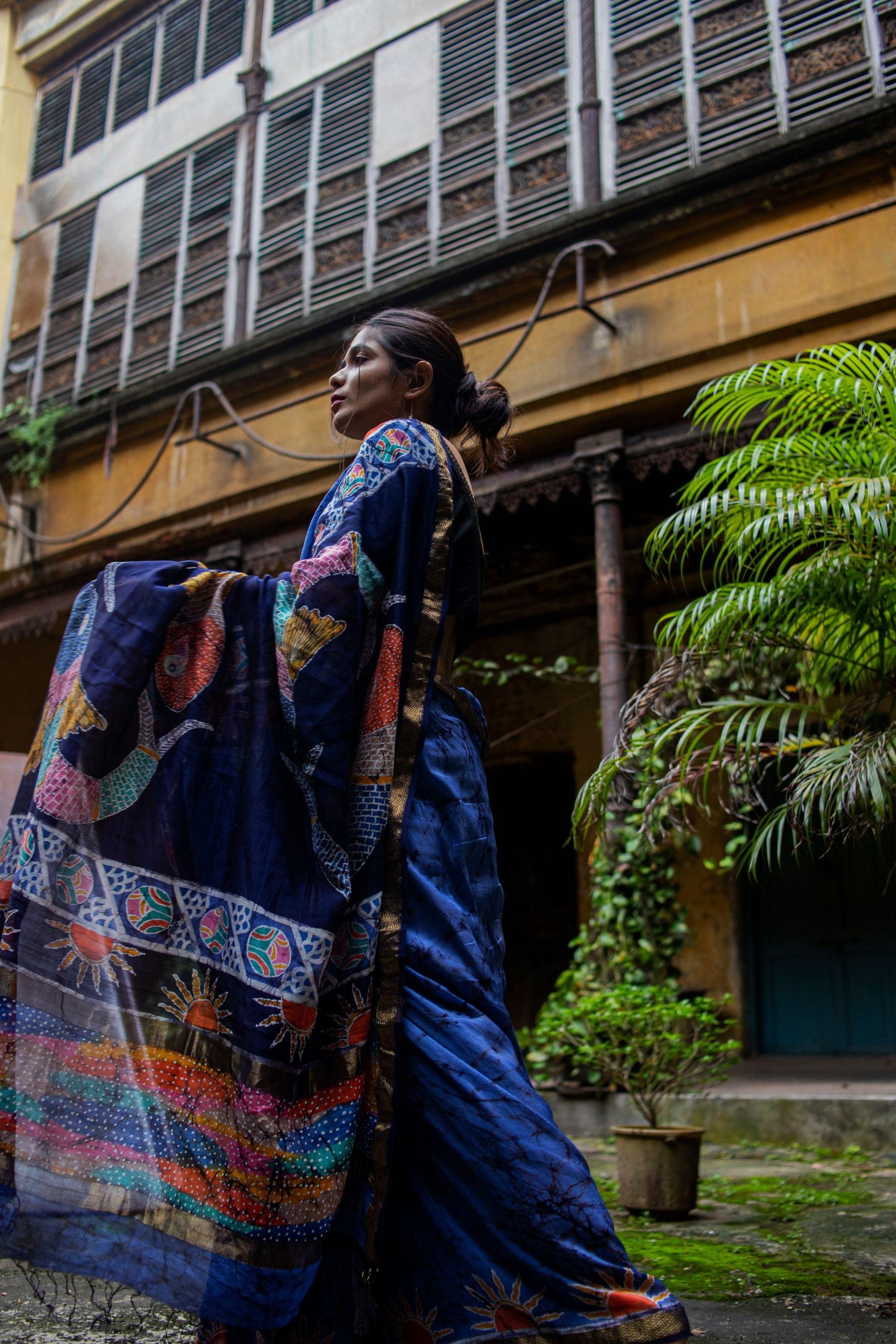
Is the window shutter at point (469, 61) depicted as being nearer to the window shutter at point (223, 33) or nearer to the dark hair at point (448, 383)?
the window shutter at point (223, 33)

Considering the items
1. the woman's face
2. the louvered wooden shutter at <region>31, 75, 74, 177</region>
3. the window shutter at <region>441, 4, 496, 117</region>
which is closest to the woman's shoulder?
the woman's face

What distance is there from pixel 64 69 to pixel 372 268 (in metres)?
5.10

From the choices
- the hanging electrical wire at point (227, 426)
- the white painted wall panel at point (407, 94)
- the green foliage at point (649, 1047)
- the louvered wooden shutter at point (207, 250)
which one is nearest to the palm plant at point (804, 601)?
the green foliage at point (649, 1047)

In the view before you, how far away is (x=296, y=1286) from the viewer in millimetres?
1388

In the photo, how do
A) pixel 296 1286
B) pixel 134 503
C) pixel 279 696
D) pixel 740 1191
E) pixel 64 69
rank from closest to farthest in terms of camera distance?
pixel 296 1286 → pixel 279 696 → pixel 740 1191 → pixel 134 503 → pixel 64 69

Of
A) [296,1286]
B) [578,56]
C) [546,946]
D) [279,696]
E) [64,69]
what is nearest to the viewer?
[296,1286]

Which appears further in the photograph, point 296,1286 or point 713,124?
point 713,124

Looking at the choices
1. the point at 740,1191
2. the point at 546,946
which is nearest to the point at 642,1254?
the point at 740,1191

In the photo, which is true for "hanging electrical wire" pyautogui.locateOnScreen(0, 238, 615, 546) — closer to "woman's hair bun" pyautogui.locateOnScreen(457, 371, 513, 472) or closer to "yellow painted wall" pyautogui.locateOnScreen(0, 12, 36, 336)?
"yellow painted wall" pyautogui.locateOnScreen(0, 12, 36, 336)

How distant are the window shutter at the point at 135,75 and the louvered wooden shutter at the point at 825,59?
19.4 ft

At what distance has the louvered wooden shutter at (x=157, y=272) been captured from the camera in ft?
30.5

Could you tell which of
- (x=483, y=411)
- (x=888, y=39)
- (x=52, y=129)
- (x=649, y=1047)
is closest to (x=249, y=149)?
(x=52, y=129)

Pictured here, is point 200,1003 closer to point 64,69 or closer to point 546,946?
point 546,946

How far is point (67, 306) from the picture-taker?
1009 cm
